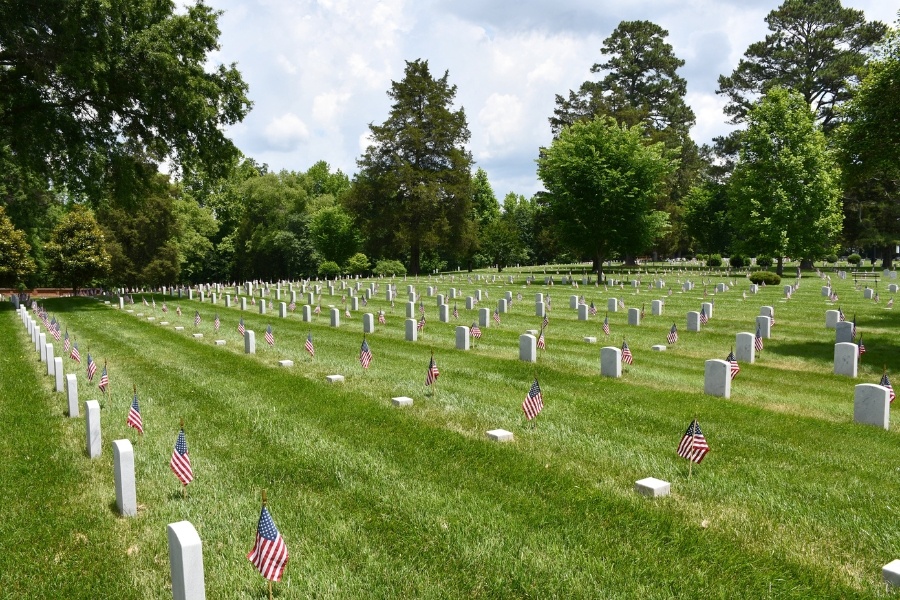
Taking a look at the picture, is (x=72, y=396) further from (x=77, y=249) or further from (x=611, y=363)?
(x=77, y=249)

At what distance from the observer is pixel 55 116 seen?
25688 mm

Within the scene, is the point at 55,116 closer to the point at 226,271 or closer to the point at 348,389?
the point at 348,389

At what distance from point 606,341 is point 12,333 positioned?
2024 centimetres

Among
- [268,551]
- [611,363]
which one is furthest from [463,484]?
[611,363]

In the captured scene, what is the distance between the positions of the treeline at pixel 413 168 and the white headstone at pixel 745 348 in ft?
22.6

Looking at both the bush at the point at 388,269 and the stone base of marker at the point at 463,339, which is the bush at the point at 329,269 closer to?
the bush at the point at 388,269

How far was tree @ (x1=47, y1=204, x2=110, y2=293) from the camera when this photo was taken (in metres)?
38.5

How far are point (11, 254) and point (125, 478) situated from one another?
3809cm

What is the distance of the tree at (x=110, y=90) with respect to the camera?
22.9m

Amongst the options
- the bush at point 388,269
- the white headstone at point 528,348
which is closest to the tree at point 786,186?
the bush at point 388,269

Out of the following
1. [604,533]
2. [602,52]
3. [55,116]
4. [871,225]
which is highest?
[602,52]

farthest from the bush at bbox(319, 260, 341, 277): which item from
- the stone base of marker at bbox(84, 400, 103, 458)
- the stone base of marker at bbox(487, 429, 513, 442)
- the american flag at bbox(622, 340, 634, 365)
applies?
the stone base of marker at bbox(487, 429, 513, 442)

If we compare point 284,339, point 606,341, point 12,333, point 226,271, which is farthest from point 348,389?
point 226,271

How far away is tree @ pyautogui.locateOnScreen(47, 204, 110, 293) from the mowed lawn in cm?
2831
